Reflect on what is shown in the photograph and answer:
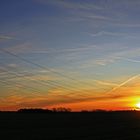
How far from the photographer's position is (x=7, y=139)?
3484 cm

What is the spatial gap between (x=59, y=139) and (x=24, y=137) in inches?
115

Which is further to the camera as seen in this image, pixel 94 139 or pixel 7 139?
pixel 94 139

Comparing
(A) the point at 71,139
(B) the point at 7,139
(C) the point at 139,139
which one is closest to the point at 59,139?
(A) the point at 71,139

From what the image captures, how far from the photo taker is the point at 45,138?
36.5 m

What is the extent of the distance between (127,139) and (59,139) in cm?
603

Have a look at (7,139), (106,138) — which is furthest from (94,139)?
(7,139)

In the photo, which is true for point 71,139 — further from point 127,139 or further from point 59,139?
point 127,139

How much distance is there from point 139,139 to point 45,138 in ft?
26.9

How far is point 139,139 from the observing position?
125 ft

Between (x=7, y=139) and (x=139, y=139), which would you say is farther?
(x=139, y=139)

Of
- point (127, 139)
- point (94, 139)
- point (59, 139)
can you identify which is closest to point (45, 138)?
point (59, 139)

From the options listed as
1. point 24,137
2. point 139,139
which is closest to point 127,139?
point 139,139

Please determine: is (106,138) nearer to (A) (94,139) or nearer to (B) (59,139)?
(A) (94,139)

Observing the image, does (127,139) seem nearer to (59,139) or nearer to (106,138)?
(106,138)
